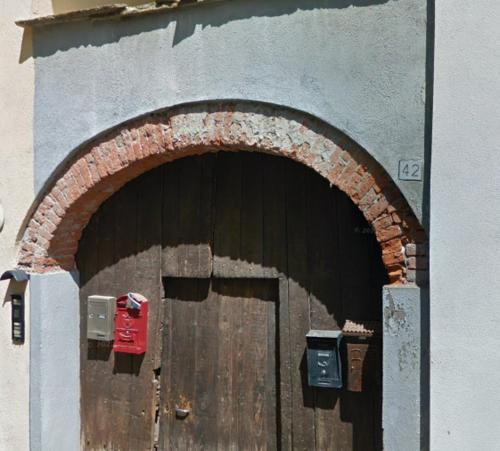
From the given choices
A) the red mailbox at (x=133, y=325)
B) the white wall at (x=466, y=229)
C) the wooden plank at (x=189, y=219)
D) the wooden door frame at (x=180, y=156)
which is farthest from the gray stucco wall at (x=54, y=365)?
the white wall at (x=466, y=229)

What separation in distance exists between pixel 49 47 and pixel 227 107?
5.00 ft

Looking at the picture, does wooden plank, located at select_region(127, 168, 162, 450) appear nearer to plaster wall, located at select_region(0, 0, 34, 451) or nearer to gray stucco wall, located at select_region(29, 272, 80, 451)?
gray stucco wall, located at select_region(29, 272, 80, 451)

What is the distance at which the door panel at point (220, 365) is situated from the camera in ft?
Result: 14.5

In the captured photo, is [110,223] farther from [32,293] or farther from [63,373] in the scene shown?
[63,373]

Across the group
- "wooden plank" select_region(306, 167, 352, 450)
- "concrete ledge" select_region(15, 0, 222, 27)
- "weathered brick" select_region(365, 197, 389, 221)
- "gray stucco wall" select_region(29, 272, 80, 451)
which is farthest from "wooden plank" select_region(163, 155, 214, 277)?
"weathered brick" select_region(365, 197, 389, 221)

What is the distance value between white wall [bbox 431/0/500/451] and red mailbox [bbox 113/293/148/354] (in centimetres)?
215

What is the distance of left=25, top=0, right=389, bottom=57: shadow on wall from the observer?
3930 millimetres

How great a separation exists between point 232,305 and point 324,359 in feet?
2.55

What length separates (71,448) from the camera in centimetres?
481

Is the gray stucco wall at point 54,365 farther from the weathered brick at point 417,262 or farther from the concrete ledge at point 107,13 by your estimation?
the weathered brick at point 417,262

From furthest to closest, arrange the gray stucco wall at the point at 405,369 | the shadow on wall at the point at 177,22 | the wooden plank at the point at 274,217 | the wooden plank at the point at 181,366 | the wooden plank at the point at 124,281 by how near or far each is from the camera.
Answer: the wooden plank at the point at 124,281
the wooden plank at the point at 181,366
the wooden plank at the point at 274,217
the shadow on wall at the point at 177,22
the gray stucco wall at the point at 405,369

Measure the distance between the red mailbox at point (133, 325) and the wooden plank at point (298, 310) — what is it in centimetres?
110

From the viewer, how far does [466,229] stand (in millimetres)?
3344

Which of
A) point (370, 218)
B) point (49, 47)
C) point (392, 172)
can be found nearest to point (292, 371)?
point (370, 218)
